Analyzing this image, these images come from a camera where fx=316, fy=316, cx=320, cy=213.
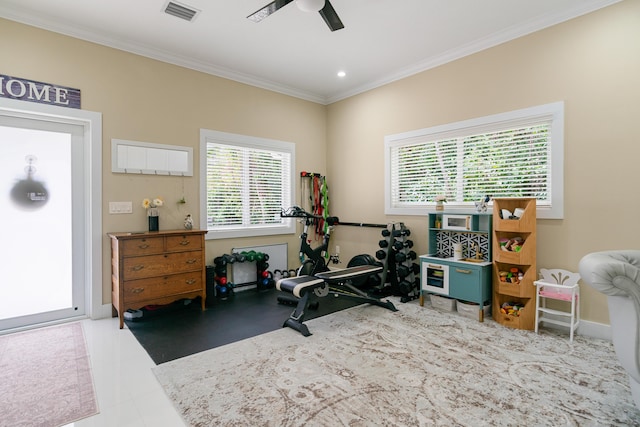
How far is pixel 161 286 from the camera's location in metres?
3.69

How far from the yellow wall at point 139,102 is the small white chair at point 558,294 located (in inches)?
153

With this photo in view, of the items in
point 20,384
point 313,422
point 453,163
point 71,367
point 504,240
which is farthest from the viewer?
point 453,163

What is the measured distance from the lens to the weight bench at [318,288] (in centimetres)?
343

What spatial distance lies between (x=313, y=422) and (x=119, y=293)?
8.57ft

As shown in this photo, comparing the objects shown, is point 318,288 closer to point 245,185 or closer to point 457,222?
point 457,222

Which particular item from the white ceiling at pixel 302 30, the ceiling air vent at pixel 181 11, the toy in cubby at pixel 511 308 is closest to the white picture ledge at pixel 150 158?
the white ceiling at pixel 302 30

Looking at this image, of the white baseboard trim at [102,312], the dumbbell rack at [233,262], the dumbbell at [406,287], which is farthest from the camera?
the dumbbell rack at [233,262]

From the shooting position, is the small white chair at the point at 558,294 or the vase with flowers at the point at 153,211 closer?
the small white chair at the point at 558,294

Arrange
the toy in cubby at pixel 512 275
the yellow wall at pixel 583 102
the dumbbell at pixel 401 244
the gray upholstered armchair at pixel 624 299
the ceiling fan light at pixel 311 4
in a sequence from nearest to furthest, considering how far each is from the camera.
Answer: the gray upholstered armchair at pixel 624 299 → the ceiling fan light at pixel 311 4 → the yellow wall at pixel 583 102 → the toy in cubby at pixel 512 275 → the dumbbell at pixel 401 244

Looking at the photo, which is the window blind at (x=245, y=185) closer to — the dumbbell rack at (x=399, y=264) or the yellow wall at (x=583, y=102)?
the dumbbell rack at (x=399, y=264)

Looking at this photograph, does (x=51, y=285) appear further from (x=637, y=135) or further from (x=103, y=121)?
(x=637, y=135)

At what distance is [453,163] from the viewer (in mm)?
4438

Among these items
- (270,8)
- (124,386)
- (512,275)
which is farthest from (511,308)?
(270,8)

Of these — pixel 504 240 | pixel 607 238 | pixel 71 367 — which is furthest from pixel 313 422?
Answer: pixel 607 238
